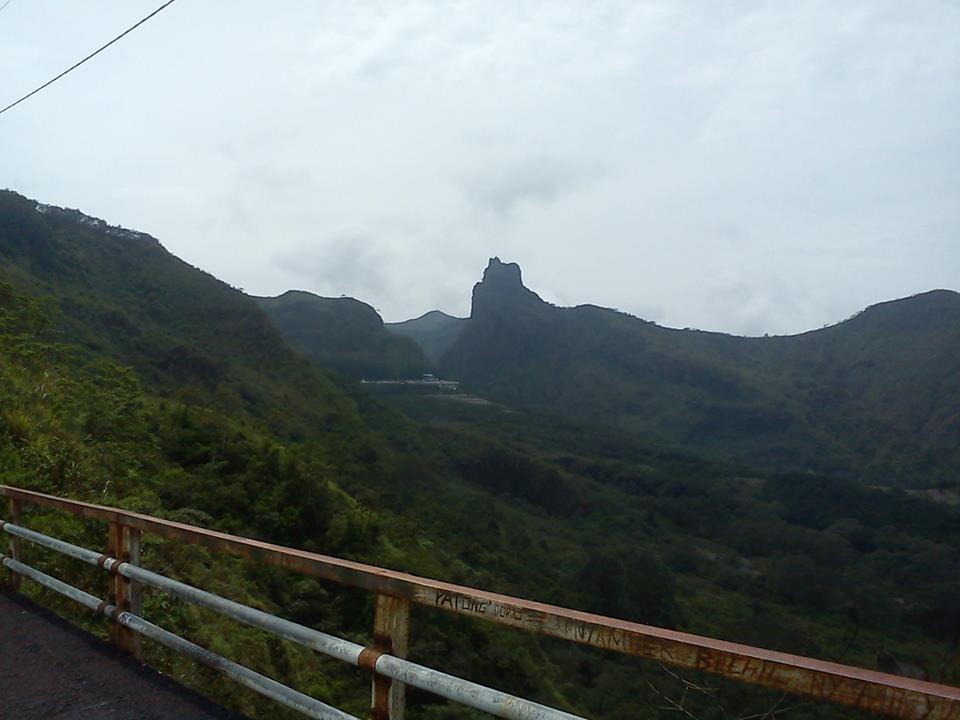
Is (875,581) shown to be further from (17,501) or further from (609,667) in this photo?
(17,501)

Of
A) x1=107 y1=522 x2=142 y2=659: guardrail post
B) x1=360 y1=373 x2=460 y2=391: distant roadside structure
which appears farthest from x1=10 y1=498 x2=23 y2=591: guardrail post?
x1=360 y1=373 x2=460 y2=391: distant roadside structure

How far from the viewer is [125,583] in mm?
3725

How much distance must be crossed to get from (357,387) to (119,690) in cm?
6727

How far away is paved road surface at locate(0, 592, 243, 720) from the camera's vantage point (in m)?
3.03

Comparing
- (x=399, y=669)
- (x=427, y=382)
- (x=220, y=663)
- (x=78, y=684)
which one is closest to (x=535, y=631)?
(x=399, y=669)

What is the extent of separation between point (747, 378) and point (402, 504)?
115 metres

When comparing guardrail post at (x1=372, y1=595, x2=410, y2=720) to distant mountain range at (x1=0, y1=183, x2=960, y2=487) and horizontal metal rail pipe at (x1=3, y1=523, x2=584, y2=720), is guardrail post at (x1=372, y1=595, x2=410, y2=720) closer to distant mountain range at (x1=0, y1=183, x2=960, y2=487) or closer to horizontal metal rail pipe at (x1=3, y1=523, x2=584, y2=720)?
horizontal metal rail pipe at (x1=3, y1=523, x2=584, y2=720)

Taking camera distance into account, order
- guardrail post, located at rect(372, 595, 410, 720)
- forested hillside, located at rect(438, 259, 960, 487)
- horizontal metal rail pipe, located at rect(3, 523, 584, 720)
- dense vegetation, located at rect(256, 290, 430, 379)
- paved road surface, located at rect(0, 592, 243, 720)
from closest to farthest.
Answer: horizontal metal rail pipe, located at rect(3, 523, 584, 720)
guardrail post, located at rect(372, 595, 410, 720)
paved road surface, located at rect(0, 592, 243, 720)
dense vegetation, located at rect(256, 290, 430, 379)
forested hillside, located at rect(438, 259, 960, 487)

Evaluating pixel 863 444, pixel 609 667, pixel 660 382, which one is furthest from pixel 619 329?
pixel 609 667

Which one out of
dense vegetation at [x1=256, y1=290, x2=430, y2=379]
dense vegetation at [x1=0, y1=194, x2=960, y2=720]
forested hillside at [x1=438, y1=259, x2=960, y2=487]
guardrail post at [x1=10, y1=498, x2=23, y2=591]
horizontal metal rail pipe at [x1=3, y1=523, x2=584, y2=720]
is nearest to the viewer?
horizontal metal rail pipe at [x1=3, y1=523, x2=584, y2=720]

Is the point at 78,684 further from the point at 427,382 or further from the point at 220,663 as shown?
the point at 427,382

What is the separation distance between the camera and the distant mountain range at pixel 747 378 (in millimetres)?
109812

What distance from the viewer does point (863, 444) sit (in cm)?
11500

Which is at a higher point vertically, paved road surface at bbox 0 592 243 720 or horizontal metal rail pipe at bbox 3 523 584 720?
horizontal metal rail pipe at bbox 3 523 584 720
